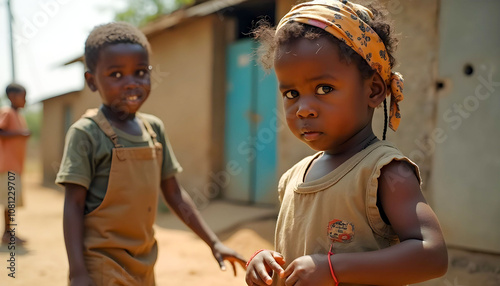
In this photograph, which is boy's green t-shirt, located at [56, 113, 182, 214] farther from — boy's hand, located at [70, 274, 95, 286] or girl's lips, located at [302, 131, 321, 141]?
girl's lips, located at [302, 131, 321, 141]

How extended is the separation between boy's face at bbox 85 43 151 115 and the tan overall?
0.34ft

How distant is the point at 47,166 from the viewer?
13211 millimetres

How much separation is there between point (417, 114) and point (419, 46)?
616mm

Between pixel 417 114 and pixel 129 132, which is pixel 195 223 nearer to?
pixel 129 132

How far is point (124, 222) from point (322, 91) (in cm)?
115

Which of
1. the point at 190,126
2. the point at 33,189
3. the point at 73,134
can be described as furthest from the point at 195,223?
the point at 33,189

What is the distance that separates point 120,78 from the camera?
2.05 meters

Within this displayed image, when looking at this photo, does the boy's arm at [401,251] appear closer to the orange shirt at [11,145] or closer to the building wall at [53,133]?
the orange shirt at [11,145]

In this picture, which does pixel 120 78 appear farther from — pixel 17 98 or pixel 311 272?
pixel 17 98

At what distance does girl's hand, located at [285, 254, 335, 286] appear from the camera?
44.6 inches

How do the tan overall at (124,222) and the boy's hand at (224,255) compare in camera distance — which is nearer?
the tan overall at (124,222)

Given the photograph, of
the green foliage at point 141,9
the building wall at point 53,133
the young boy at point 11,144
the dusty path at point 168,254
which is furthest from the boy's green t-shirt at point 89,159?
the green foliage at point 141,9

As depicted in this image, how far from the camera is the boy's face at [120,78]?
2.04 metres

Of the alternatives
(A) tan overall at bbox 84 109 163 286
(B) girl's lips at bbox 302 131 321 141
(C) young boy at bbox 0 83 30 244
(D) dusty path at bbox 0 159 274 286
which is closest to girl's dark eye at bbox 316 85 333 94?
(B) girl's lips at bbox 302 131 321 141
